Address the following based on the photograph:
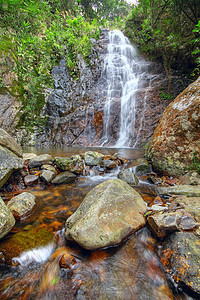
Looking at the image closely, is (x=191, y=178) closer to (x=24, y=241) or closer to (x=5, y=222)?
(x=24, y=241)

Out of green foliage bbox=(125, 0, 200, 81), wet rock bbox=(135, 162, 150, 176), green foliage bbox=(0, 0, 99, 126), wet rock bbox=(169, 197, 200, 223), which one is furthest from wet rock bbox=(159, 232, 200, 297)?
green foliage bbox=(0, 0, 99, 126)

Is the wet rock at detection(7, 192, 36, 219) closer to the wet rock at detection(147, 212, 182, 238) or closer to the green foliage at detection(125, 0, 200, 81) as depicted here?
the wet rock at detection(147, 212, 182, 238)

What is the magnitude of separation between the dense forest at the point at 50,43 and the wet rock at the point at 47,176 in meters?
9.45

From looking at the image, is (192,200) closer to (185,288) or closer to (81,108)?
(185,288)

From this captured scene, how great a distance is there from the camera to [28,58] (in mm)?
12031

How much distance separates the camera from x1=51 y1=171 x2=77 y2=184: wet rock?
12.1 ft

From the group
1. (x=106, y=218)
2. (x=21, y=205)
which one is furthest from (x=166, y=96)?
(x=21, y=205)

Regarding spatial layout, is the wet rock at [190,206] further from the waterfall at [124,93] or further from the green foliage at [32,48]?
the green foliage at [32,48]

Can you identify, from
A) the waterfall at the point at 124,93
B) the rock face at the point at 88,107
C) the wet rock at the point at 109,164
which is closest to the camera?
the wet rock at the point at 109,164

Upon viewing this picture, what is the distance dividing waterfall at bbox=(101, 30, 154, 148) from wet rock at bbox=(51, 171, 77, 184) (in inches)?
272

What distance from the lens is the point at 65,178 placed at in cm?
378

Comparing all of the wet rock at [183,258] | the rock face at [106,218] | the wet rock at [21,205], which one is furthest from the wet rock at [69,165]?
the wet rock at [183,258]

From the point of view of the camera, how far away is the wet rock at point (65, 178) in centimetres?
368

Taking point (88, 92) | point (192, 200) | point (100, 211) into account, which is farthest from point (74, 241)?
point (88, 92)
